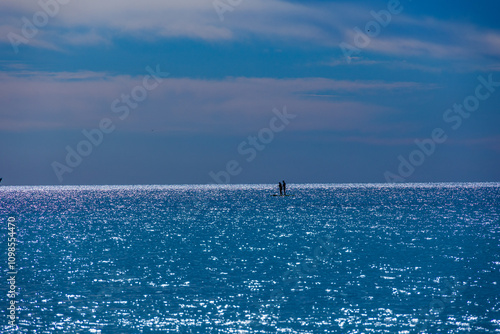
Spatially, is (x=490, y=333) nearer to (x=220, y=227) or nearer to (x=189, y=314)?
(x=189, y=314)

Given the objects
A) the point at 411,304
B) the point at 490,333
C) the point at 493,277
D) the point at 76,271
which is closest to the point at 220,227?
the point at 76,271

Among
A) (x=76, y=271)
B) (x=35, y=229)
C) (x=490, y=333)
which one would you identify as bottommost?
(x=490, y=333)

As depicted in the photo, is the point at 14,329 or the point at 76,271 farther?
the point at 76,271

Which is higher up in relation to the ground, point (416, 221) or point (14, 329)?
point (416, 221)

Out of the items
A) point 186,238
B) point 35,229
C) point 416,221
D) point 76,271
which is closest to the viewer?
point 76,271

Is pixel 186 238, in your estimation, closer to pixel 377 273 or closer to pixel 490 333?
pixel 377 273

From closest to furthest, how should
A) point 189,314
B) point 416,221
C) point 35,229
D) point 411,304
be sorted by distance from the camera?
point 189,314 → point 411,304 → point 35,229 → point 416,221

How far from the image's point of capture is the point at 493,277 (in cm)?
4553

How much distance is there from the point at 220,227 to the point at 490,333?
71856mm

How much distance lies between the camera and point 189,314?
111 feet
